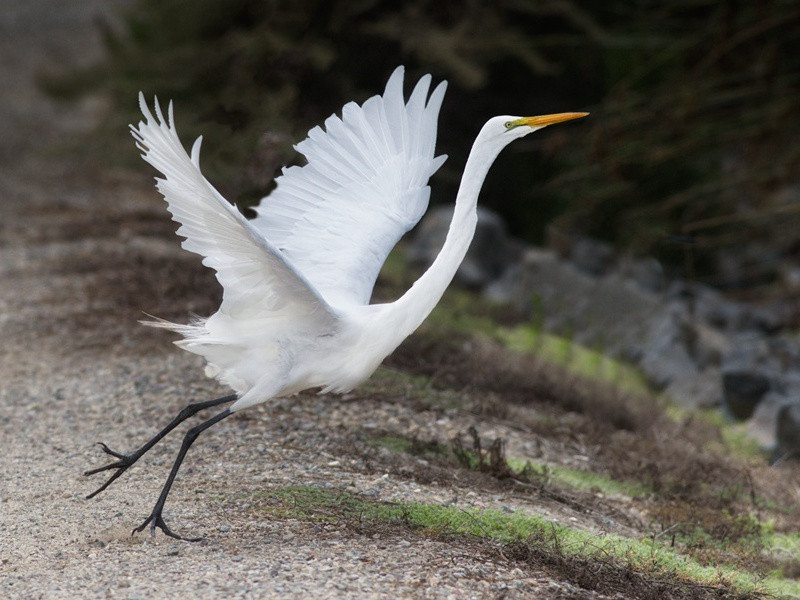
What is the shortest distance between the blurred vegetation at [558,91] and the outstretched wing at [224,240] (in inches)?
84.7

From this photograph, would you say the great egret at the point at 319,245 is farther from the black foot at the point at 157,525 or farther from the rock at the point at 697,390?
the rock at the point at 697,390

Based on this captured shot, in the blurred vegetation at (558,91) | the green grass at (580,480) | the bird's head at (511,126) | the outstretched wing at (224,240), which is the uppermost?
the blurred vegetation at (558,91)

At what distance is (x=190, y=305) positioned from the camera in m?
6.31

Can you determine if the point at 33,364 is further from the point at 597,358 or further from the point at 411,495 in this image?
the point at 597,358

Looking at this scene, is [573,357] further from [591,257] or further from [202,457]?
[202,457]

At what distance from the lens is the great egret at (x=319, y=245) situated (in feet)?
11.0

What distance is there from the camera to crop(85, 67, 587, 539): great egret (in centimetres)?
335

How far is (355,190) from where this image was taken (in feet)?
14.7

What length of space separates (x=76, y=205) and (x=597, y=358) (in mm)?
5653

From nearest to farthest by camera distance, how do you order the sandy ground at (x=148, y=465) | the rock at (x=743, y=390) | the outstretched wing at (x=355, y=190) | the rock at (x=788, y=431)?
the sandy ground at (x=148, y=465) → the outstretched wing at (x=355, y=190) → the rock at (x=788, y=431) → the rock at (x=743, y=390)

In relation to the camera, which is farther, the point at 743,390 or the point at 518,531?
the point at 743,390

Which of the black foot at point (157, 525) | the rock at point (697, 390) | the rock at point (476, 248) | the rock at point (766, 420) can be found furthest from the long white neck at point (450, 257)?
the rock at point (476, 248)

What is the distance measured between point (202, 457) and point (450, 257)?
5.01ft

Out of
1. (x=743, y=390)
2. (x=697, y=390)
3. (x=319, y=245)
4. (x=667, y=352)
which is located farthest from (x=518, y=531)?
(x=667, y=352)
